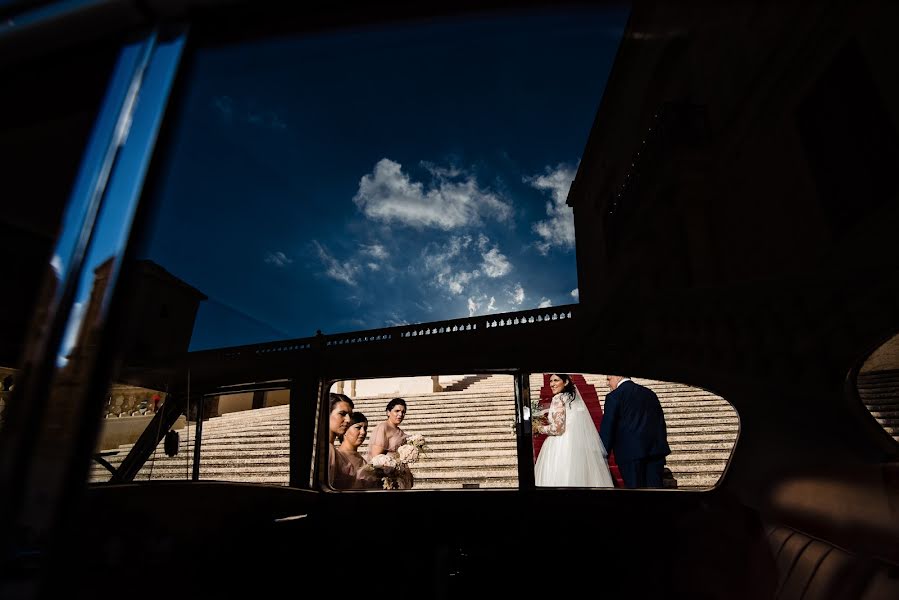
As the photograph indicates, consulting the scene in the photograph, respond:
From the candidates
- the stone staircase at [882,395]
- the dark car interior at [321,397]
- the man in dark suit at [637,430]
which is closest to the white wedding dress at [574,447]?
the man in dark suit at [637,430]

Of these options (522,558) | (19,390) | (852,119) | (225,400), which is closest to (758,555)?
(522,558)

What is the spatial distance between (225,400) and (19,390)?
2.47 meters

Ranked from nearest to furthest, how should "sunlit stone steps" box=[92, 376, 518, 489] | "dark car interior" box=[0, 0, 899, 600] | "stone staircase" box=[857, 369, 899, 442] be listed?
"dark car interior" box=[0, 0, 899, 600], "stone staircase" box=[857, 369, 899, 442], "sunlit stone steps" box=[92, 376, 518, 489]

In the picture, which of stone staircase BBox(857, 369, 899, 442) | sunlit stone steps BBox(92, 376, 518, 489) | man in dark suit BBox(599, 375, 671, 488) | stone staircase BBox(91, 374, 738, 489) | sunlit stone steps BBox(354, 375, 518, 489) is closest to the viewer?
stone staircase BBox(857, 369, 899, 442)

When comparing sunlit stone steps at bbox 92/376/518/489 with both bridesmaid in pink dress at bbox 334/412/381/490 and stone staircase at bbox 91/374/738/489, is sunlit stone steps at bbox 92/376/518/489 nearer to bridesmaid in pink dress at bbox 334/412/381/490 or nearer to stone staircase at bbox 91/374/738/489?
stone staircase at bbox 91/374/738/489

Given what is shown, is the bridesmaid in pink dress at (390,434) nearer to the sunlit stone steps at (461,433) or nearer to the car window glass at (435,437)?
the car window glass at (435,437)

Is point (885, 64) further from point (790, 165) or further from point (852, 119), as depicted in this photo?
point (790, 165)

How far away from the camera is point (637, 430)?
130 inches

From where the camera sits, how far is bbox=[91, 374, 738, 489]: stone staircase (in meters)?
3.00

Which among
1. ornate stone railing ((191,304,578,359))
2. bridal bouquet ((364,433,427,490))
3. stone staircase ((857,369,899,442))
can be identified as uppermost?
ornate stone railing ((191,304,578,359))

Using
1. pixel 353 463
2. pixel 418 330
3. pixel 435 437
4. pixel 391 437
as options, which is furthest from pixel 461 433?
pixel 418 330

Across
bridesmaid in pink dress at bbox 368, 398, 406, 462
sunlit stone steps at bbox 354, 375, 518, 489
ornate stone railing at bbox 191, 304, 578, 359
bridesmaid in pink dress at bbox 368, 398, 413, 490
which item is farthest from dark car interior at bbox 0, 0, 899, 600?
ornate stone railing at bbox 191, 304, 578, 359

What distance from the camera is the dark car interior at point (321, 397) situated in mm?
761

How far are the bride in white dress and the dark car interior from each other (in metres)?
1.63
